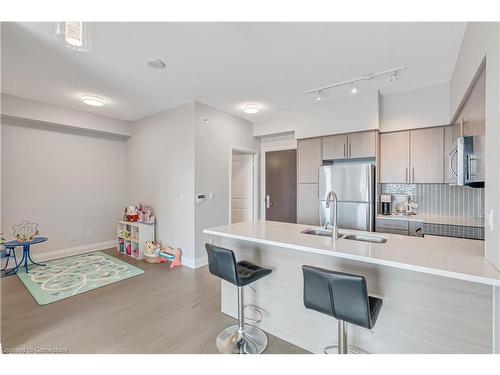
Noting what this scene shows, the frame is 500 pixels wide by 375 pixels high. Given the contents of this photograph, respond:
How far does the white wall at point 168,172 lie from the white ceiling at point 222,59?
0.60m

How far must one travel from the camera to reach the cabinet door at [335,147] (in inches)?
148

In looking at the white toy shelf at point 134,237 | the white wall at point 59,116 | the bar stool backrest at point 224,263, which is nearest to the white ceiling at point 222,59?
the white wall at point 59,116

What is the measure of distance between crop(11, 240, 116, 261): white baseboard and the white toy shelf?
1.42ft

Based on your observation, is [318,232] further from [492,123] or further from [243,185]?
[243,185]

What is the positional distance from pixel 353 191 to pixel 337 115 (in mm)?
1256

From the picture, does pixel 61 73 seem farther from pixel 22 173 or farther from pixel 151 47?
pixel 22 173

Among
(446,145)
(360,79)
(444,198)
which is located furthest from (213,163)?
(444,198)

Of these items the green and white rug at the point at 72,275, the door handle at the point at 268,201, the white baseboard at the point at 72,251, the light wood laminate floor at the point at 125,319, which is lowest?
the light wood laminate floor at the point at 125,319

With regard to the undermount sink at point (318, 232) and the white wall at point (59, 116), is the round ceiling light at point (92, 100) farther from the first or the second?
the undermount sink at point (318, 232)

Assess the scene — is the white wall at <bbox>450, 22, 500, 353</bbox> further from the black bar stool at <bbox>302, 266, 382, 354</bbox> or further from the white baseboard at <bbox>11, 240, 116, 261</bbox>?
the white baseboard at <bbox>11, 240, 116, 261</bbox>

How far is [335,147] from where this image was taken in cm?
384

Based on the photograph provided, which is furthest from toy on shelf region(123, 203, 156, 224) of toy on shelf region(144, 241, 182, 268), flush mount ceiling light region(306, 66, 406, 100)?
flush mount ceiling light region(306, 66, 406, 100)

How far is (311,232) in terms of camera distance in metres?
2.36

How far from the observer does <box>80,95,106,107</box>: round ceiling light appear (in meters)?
3.61
